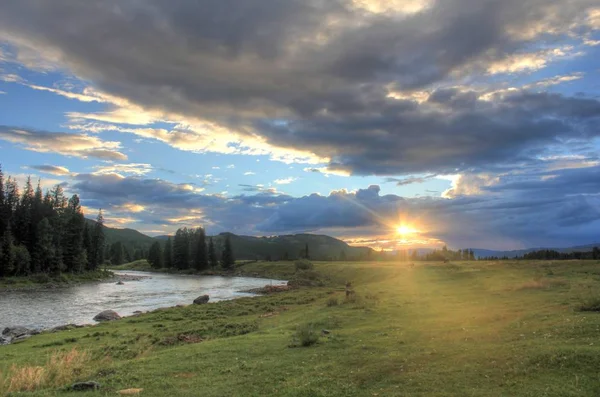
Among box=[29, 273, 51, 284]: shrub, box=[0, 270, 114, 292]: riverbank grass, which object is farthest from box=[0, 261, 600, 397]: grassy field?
box=[29, 273, 51, 284]: shrub

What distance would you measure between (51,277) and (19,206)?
26577 mm

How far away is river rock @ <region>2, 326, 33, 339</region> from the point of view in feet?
121

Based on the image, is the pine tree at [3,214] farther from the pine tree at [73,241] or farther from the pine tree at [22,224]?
the pine tree at [73,241]

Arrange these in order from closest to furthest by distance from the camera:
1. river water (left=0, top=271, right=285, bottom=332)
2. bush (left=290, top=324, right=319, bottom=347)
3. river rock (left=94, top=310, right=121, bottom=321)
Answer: bush (left=290, top=324, right=319, bottom=347) → river water (left=0, top=271, right=285, bottom=332) → river rock (left=94, top=310, right=121, bottom=321)

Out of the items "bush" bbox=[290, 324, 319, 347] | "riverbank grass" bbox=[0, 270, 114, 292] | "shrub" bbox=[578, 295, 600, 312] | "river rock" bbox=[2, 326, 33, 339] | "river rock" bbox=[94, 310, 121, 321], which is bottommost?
"riverbank grass" bbox=[0, 270, 114, 292]

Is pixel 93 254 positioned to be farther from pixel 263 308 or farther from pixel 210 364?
pixel 210 364

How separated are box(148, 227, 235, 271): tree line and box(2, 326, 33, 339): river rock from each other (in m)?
134

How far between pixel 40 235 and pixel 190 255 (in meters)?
81.7

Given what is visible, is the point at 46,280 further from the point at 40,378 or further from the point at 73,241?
the point at 40,378

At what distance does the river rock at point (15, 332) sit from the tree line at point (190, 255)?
13356 cm

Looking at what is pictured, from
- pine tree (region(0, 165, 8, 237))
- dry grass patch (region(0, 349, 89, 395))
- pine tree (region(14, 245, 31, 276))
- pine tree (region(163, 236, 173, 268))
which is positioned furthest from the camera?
pine tree (region(163, 236, 173, 268))

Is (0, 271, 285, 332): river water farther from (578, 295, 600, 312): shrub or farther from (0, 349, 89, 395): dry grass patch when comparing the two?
(578, 295, 600, 312): shrub

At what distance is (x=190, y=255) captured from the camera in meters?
184

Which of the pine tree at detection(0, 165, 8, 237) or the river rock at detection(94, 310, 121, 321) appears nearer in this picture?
the river rock at detection(94, 310, 121, 321)
